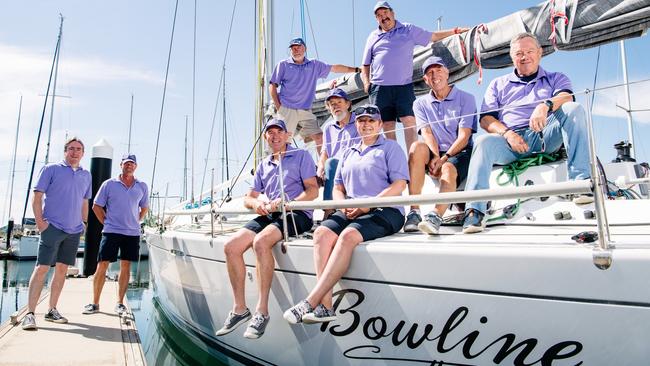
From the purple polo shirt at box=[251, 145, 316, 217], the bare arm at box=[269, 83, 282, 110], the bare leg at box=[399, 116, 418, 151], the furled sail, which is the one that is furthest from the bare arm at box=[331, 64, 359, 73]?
the purple polo shirt at box=[251, 145, 316, 217]

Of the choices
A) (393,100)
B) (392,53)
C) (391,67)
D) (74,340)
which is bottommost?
(74,340)

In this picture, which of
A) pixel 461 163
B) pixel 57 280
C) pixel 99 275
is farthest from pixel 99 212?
pixel 461 163

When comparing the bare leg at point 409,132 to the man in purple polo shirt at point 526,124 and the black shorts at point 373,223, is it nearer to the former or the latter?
the man in purple polo shirt at point 526,124

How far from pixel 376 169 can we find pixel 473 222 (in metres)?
0.72

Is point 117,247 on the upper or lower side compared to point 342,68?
lower

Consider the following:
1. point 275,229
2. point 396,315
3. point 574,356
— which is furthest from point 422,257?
point 275,229

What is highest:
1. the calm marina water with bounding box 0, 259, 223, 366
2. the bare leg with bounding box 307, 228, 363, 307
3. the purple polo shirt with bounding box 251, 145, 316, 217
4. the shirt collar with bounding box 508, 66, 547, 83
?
the shirt collar with bounding box 508, 66, 547, 83

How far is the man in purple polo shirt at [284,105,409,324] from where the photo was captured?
252cm

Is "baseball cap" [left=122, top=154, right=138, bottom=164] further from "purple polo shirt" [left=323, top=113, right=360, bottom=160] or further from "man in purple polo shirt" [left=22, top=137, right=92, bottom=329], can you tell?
"purple polo shirt" [left=323, top=113, right=360, bottom=160]

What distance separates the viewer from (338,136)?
4133 mm

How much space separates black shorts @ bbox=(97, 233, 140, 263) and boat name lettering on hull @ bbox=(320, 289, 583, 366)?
11.0 feet

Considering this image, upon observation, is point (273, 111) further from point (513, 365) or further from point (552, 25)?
point (513, 365)

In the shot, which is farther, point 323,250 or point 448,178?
point 448,178

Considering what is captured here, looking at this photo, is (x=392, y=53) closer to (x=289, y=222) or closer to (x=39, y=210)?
(x=289, y=222)
